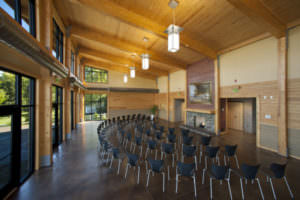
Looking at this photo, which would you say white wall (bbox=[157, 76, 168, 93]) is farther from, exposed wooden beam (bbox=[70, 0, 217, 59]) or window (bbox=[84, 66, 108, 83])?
exposed wooden beam (bbox=[70, 0, 217, 59])

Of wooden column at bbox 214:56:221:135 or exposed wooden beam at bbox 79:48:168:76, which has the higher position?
exposed wooden beam at bbox 79:48:168:76

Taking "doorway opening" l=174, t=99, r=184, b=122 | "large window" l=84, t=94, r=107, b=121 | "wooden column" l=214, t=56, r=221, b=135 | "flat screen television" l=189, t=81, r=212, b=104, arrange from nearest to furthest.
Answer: "wooden column" l=214, t=56, r=221, b=135, "flat screen television" l=189, t=81, r=212, b=104, "doorway opening" l=174, t=99, r=184, b=122, "large window" l=84, t=94, r=107, b=121

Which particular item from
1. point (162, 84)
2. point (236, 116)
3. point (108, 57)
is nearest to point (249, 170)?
point (236, 116)

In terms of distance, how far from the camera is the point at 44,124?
3.94 metres

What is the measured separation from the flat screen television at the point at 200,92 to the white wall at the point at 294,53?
3.61 meters

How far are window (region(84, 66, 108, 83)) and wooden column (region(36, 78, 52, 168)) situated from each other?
31.5ft

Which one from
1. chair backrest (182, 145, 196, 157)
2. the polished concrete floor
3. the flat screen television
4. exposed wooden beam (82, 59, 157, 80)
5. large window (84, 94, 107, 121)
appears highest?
exposed wooden beam (82, 59, 157, 80)

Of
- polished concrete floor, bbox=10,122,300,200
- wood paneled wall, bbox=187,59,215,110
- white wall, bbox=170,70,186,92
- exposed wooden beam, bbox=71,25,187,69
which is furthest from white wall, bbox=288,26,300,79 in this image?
white wall, bbox=170,70,186,92

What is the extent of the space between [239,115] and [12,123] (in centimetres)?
1122

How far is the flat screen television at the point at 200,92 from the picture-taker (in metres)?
8.12

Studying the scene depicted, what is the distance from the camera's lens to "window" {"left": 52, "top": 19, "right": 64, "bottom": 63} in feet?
17.4

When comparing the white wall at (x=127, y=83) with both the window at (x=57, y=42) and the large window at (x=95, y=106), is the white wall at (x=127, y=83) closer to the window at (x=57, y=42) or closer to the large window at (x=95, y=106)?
the large window at (x=95, y=106)

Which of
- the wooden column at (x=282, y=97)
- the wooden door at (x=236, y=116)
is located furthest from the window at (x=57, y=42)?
the wooden door at (x=236, y=116)

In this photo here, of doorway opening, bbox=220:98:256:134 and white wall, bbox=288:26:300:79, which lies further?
doorway opening, bbox=220:98:256:134
